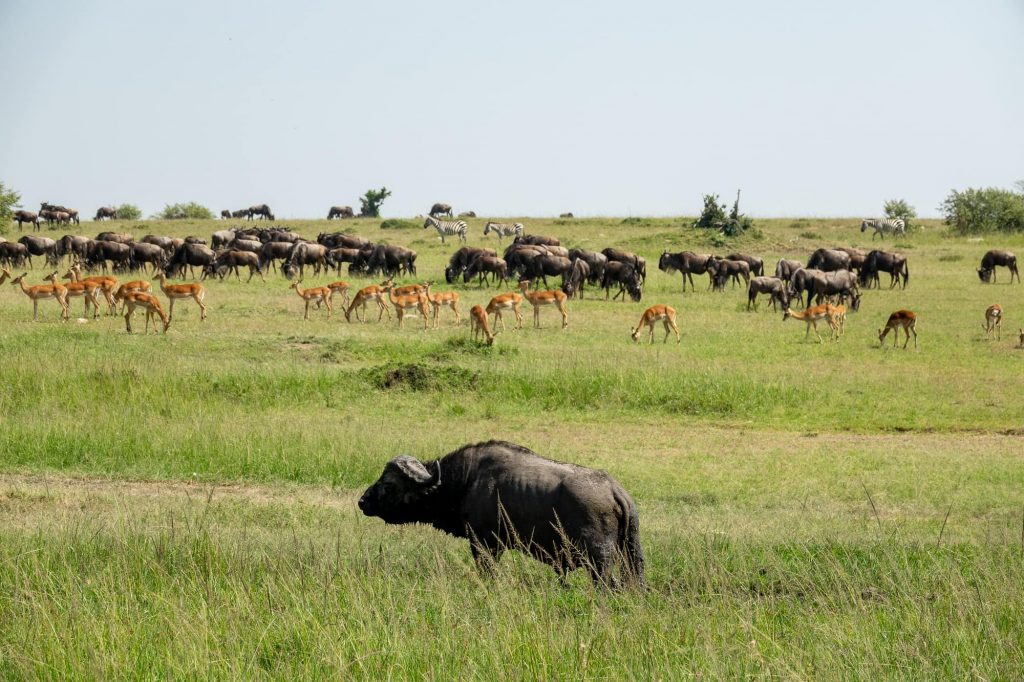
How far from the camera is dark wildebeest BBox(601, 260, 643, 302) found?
3400 centimetres

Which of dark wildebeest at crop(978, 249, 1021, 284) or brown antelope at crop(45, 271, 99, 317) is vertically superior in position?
dark wildebeest at crop(978, 249, 1021, 284)

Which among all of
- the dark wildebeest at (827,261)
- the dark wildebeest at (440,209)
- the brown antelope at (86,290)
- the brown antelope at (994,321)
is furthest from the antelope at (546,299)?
the dark wildebeest at (440,209)

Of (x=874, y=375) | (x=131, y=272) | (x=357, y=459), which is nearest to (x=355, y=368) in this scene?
(x=357, y=459)

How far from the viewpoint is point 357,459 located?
552 inches

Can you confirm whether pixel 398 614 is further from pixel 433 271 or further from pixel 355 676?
pixel 433 271

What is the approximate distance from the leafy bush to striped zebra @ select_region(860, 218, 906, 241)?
2.62 metres

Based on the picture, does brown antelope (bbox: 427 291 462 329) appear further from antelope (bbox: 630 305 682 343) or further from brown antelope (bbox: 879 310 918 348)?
brown antelope (bbox: 879 310 918 348)

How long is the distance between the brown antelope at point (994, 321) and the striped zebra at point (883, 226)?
31.6 meters

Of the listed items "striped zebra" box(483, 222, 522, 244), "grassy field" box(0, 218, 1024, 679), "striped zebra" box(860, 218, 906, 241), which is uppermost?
"striped zebra" box(860, 218, 906, 241)

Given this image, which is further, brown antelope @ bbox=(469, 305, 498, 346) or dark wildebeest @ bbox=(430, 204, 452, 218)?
dark wildebeest @ bbox=(430, 204, 452, 218)

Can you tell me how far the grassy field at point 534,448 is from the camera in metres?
6.46

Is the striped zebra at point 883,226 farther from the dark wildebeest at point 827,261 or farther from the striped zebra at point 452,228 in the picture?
the striped zebra at point 452,228

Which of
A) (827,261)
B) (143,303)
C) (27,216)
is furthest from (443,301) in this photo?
(27,216)

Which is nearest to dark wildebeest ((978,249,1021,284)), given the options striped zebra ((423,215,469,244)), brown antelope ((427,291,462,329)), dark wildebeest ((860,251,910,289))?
dark wildebeest ((860,251,910,289))
